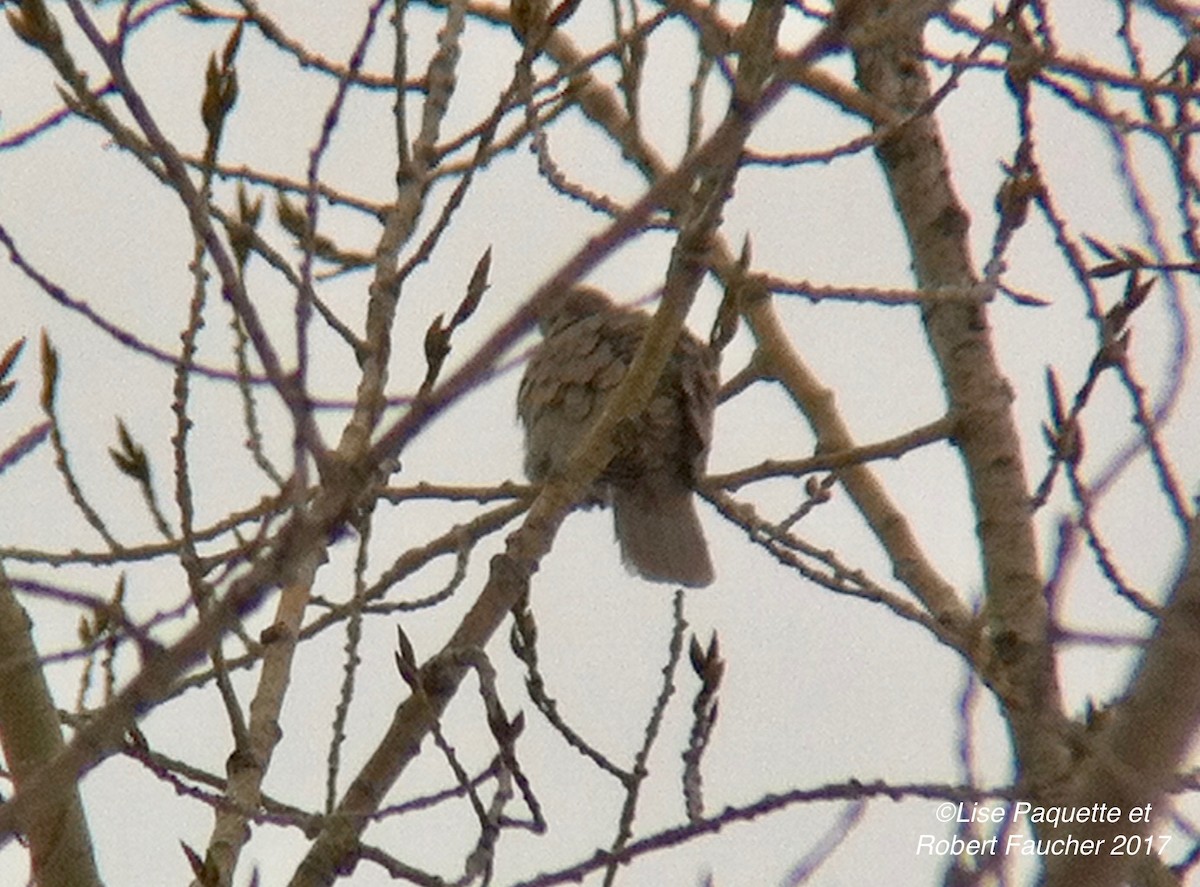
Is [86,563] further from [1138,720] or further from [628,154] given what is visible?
[1138,720]

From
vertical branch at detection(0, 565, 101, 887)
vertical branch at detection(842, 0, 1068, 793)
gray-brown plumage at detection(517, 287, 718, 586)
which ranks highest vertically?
gray-brown plumage at detection(517, 287, 718, 586)

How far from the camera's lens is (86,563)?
2.91 metres

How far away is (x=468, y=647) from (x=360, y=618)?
214 millimetres

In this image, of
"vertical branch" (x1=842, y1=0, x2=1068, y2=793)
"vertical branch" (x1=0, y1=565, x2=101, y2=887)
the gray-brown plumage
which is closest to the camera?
"vertical branch" (x1=0, y1=565, x2=101, y2=887)

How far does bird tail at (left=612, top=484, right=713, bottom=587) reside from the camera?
15.5ft

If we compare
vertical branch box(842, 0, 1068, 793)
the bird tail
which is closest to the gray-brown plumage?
the bird tail

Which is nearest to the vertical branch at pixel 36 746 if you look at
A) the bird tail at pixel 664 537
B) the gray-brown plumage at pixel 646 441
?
the gray-brown plumage at pixel 646 441

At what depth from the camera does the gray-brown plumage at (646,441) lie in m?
4.72

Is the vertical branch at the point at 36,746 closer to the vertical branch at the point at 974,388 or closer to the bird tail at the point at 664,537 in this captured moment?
the vertical branch at the point at 974,388

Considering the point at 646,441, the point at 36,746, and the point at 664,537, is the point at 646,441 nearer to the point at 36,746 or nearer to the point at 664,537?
the point at 664,537

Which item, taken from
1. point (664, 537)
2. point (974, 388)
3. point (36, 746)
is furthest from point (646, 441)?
point (36, 746)

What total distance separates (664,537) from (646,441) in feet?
0.84

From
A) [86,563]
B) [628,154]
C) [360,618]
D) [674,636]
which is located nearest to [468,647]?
[360,618]

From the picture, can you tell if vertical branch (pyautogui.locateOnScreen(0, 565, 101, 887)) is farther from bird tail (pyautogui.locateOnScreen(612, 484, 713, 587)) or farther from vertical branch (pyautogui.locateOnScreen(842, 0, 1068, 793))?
bird tail (pyautogui.locateOnScreen(612, 484, 713, 587))
